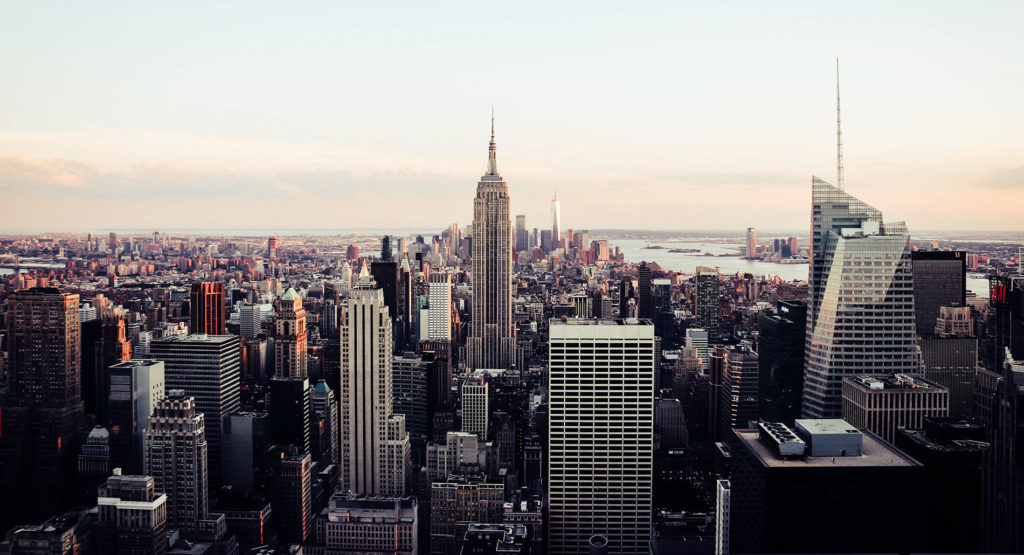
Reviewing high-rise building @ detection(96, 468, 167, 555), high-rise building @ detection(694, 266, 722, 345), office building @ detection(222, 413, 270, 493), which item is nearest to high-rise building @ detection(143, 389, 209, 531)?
high-rise building @ detection(96, 468, 167, 555)

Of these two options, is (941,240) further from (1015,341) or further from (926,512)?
(926,512)

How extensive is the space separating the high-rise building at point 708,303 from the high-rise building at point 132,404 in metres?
12.5

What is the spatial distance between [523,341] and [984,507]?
1883 cm

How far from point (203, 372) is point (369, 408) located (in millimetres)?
3719

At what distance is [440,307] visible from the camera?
26.4m

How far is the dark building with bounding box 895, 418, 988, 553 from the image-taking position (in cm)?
752

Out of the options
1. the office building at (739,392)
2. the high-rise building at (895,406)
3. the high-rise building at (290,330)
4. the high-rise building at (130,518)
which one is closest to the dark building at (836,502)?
the high-rise building at (895,406)

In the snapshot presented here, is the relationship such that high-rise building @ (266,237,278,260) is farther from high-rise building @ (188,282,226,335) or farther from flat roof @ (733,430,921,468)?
flat roof @ (733,430,921,468)

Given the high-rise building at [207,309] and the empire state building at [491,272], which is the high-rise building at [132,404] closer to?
the high-rise building at [207,309]

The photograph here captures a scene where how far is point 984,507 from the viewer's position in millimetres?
A: 7969

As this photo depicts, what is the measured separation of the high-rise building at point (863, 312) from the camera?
40.0 ft

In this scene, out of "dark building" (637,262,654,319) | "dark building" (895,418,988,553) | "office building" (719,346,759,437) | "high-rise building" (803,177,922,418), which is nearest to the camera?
"dark building" (895,418,988,553)

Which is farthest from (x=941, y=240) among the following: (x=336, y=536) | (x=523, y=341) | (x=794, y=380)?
(x=523, y=341)

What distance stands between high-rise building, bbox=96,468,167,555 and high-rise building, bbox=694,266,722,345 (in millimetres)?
13680
